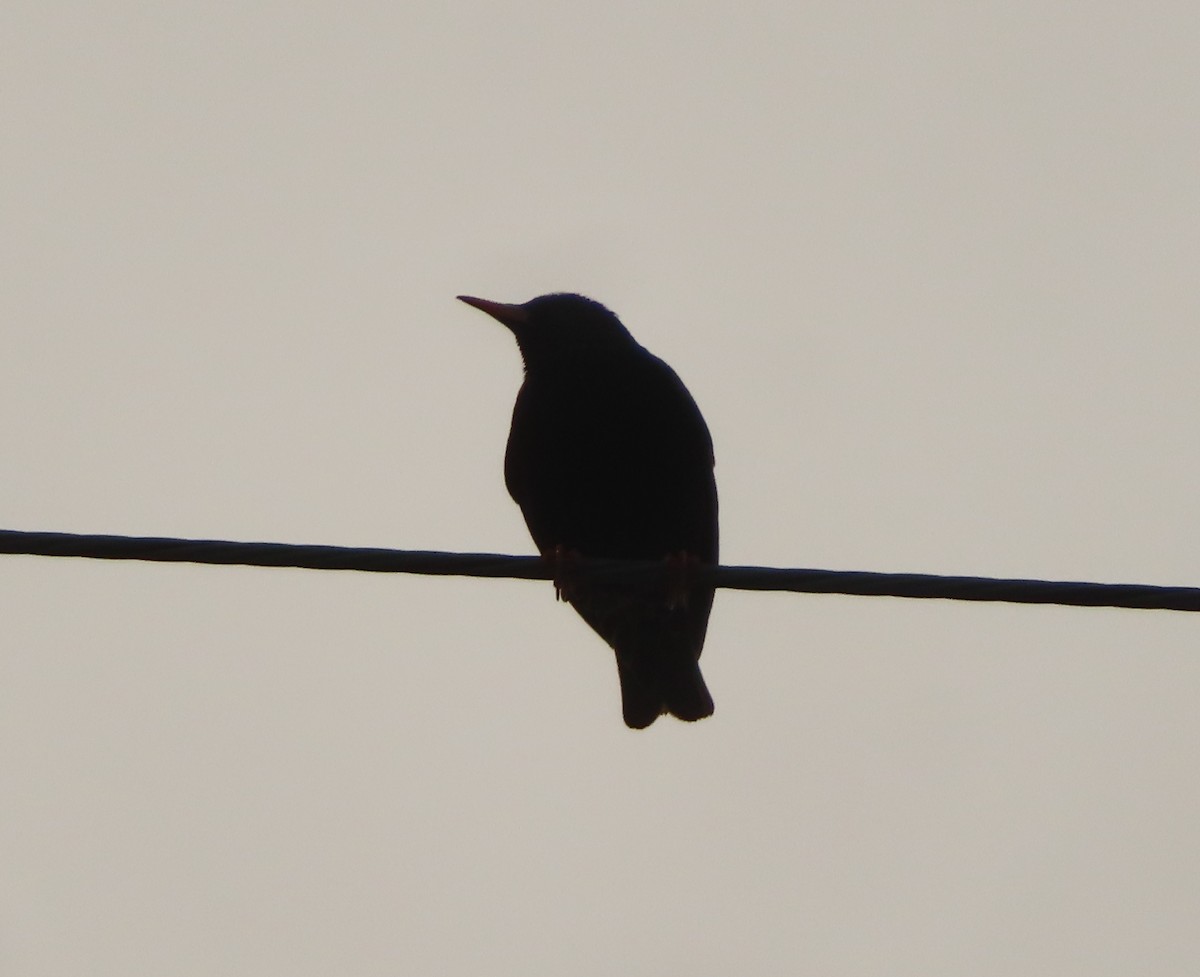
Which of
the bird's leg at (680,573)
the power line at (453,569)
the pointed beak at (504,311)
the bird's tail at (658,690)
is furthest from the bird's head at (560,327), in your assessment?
the power line at (453,569)

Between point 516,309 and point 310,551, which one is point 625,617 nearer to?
point 516,309

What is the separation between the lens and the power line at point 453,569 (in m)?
2.92

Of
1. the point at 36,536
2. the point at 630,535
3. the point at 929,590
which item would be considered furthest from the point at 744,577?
the point at 630,535

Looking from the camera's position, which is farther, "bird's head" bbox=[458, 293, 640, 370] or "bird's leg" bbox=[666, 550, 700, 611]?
"bird's head" bbox=[458, 293, 640, 370]

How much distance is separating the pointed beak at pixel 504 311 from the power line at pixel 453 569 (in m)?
2.92

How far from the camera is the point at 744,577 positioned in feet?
10.2

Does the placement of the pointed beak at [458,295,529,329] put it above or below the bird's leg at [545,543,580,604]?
above

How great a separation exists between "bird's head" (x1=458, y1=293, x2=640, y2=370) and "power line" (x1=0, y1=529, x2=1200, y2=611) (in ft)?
8.31

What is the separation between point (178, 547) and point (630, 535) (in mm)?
2411

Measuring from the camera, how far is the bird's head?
18.2ft

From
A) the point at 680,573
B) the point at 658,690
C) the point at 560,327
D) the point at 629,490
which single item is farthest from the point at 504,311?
the point at 680,573

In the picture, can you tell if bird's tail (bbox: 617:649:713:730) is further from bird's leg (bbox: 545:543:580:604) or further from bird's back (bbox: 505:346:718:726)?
bird's leg (bbox: 545:543:580:604)

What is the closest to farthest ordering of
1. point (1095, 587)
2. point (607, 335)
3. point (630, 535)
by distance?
1. point (1095, 587)
2. point (630, 535)
3. point (607, 335)

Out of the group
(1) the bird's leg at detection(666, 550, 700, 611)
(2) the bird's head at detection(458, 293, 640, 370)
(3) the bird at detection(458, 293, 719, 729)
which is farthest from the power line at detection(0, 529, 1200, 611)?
(2) the bird's head at detection(458, 293, 640, 370)
